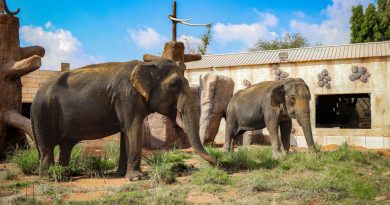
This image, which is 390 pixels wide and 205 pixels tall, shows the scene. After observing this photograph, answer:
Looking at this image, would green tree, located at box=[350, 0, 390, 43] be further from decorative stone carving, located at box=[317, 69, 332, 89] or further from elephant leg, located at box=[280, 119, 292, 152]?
elephant leg, located at box=[280, 119, 292, 152]

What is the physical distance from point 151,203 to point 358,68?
13798mm

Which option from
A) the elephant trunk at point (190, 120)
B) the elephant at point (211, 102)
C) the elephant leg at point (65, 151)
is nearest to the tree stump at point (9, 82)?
the elephant leg at point (65, 151)

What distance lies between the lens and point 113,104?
23.1ft

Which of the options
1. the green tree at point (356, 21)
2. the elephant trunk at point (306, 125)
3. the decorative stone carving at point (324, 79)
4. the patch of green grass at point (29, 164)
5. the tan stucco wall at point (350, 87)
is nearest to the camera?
the patch of green grass at point (29, 164)

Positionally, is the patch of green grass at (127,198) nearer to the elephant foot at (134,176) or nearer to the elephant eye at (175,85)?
the elephant foot at (134,176)

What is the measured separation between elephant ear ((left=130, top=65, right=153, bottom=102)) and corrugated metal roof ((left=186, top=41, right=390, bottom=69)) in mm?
12194

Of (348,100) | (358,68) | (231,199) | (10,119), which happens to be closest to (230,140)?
(10,119)

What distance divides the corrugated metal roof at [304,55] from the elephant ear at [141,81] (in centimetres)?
1219

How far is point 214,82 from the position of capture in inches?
607

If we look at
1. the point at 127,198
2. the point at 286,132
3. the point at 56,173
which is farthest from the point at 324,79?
the point at 127,198

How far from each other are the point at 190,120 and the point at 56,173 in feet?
7.56

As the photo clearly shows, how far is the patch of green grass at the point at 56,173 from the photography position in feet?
22.4

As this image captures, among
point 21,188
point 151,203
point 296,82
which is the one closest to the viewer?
point 151,203

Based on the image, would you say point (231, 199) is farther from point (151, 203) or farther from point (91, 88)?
point (91, 88)
